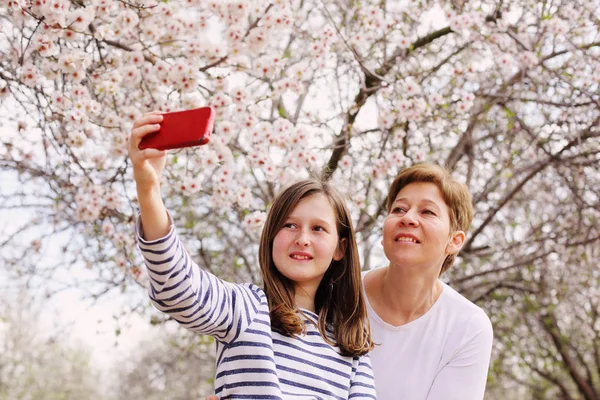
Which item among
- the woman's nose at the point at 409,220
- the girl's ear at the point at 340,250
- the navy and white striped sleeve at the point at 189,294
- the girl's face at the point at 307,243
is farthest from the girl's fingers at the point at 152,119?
the woman's nose at the point at 409,220

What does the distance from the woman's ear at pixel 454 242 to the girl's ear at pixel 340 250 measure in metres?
0.44

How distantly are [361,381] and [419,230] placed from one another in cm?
56

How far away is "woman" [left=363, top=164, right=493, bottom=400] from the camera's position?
7.01 feet

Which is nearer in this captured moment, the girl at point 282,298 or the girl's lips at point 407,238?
the girl at point 282,298

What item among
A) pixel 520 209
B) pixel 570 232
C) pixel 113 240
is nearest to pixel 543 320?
pixel 520 209

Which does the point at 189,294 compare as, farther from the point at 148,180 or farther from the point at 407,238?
the point at 407,238

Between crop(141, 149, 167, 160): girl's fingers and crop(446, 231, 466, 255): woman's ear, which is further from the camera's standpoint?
crop(446, 231, 466, 255): woman's ear

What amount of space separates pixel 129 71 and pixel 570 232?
10.8 ft

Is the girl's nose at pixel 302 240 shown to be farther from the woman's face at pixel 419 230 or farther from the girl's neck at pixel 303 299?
the woman's face at pixel 419 230

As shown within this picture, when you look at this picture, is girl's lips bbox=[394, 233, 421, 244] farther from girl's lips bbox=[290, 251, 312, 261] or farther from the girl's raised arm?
the girl's raised arm

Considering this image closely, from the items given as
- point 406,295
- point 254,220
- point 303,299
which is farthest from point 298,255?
point 254,220

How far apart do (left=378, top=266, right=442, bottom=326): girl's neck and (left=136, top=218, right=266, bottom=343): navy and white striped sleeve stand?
860 mm

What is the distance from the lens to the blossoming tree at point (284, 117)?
9.84ft

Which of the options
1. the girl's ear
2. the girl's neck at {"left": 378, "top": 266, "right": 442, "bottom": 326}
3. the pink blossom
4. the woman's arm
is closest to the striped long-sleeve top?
the girl's ear
